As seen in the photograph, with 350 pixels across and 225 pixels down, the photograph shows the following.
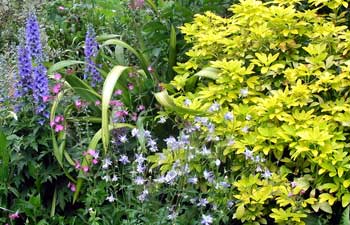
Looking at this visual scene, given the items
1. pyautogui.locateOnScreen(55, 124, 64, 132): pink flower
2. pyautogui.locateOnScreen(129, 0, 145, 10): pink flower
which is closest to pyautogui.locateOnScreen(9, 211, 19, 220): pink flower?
pyautogui.locateOnScreen(55, 124, 64, 132): pink flower

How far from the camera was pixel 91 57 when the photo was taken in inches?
151

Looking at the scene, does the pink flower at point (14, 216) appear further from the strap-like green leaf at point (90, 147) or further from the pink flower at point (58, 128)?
the pink flower at point (58, 128)

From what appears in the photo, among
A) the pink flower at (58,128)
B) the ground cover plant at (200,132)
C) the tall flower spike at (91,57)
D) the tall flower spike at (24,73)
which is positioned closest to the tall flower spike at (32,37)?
the ground cover plant at (200,132)

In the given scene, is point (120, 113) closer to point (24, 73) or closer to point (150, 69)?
point (24, 73)

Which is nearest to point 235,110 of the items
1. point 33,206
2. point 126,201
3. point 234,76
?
point 234,76

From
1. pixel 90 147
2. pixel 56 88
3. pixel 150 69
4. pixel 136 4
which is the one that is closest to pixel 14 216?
pixel 90 147

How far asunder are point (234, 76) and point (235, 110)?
205mm

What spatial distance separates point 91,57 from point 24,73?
1.80ft

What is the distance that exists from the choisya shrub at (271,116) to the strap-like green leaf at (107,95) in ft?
1.03

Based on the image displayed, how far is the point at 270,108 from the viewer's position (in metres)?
3.27

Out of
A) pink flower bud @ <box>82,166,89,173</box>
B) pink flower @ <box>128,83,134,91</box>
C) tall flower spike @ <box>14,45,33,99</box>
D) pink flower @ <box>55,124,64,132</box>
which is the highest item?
tall flower spike @ <box>14,45,33,99</box>

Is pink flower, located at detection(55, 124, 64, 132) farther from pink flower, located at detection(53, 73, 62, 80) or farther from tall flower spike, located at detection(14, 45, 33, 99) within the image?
pink flower, located at detection(53, 73, 62, 80)

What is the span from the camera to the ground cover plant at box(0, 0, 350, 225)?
307cm

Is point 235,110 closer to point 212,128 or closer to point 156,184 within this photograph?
point 212,128
